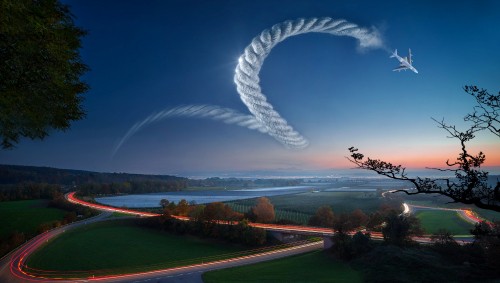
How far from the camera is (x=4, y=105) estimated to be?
12133 mm

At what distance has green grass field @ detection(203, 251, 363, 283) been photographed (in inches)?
1510

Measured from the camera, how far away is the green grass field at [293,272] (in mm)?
38344

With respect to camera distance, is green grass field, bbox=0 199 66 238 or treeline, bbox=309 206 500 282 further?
green grass field, bbox=0 199 66 238

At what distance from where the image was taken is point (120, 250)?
60.3 m

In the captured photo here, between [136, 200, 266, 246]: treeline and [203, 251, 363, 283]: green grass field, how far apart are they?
1512 cm

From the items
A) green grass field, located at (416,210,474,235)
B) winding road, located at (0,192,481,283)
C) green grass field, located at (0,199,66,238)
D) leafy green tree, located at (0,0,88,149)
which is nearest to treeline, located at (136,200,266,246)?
winding road, located at (0,192,481,283)

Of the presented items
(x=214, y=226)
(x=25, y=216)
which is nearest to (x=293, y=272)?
(x=214, y=226)

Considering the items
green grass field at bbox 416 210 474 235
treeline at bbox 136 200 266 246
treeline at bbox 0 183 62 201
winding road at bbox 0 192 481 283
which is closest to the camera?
winding road at bbox 0 192 481 283

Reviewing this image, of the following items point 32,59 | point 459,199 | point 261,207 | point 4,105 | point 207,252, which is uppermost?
point 32,59

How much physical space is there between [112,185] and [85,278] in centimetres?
16938

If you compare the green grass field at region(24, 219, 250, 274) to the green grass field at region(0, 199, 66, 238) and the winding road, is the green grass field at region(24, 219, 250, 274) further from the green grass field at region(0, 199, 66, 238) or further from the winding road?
the green grass field at region(0, 199, 66, 238)

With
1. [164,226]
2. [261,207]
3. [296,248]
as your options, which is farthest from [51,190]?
[296,248]

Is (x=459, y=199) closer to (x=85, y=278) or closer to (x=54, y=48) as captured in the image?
(x=54, y=48)

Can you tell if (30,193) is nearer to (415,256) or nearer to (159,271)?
(159,271)
